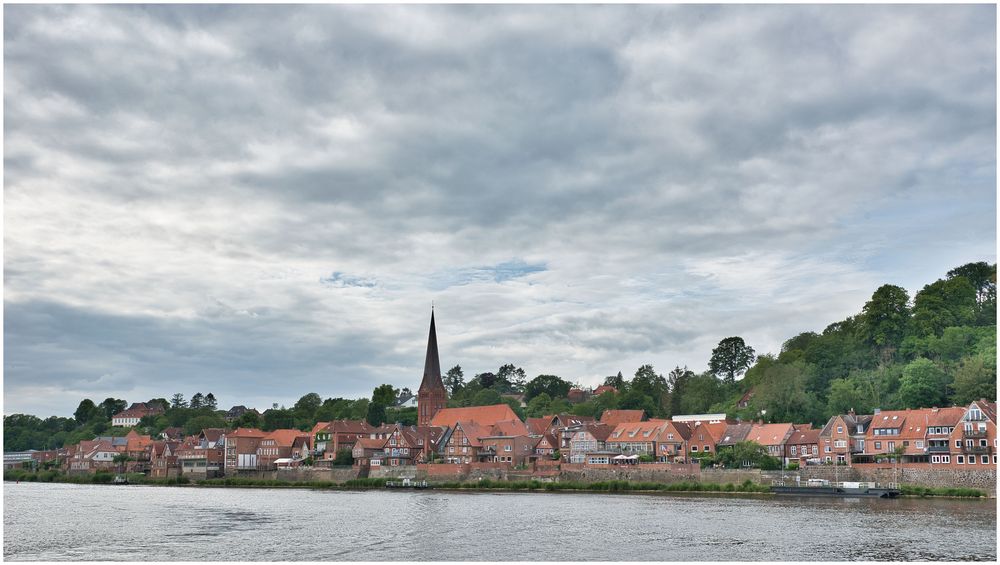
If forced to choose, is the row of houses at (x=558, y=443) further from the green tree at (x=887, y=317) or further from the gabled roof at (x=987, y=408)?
the green tree at (x=887, y=317)

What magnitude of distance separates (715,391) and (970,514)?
75261mm

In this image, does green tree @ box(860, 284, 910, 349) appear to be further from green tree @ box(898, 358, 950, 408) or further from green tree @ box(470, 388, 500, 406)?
green tree @ box(470, 388, 500, 406)

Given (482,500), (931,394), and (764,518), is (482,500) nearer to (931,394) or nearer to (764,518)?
(764,518)

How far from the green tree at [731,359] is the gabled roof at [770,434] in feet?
198

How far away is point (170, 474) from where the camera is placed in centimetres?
11975

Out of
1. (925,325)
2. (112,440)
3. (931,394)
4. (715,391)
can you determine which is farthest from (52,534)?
(112,440)

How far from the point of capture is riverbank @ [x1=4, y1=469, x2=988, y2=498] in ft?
212

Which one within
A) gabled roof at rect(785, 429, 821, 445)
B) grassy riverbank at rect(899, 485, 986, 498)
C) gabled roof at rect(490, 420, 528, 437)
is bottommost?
grassy riverbank at rect(899, 485, 986, 498)

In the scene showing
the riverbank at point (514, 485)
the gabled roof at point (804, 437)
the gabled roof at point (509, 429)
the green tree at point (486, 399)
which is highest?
the green tree at point (486, 399)

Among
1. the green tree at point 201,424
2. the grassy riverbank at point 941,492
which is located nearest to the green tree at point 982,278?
the grassy riverbank at point 941,492

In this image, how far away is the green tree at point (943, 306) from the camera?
99.6 metres

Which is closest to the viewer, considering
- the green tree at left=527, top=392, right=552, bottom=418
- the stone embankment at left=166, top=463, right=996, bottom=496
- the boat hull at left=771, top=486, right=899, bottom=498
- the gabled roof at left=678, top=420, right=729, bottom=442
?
the boat hull at left=771, top=486, right=899, bottom=498

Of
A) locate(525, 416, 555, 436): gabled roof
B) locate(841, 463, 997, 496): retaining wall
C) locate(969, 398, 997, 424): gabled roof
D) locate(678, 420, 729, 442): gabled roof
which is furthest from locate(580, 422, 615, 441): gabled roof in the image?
locate(969, 398, 997, 424): gabled roof

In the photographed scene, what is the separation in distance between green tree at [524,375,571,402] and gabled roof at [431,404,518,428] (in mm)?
42291
